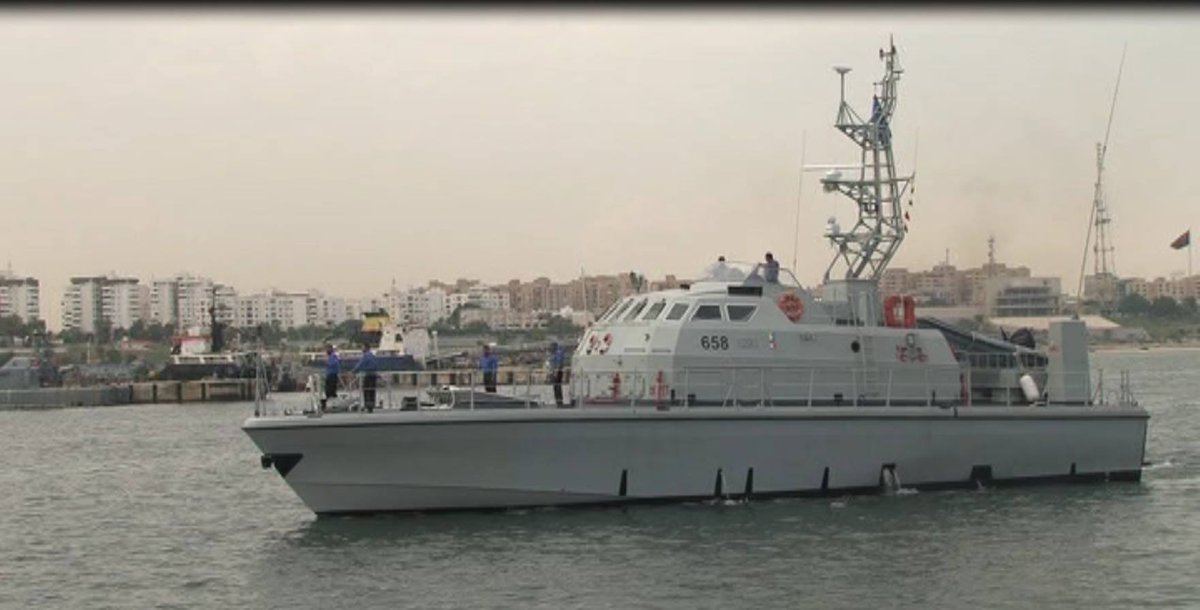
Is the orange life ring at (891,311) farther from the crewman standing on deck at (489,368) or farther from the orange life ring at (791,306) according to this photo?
the crewman standing on deck at (489,368)

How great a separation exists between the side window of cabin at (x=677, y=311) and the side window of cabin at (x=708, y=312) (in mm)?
201

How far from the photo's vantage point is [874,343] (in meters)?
24.7

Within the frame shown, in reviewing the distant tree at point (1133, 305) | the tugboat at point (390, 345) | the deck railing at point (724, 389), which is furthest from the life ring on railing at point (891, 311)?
the distant tree at point (1133, 305)

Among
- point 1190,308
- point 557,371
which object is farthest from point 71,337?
point 557,371

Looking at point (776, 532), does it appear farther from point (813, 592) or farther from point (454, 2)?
point (454, 2)

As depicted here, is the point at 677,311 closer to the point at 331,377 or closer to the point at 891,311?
the point at 891,311

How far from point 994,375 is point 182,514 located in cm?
1428

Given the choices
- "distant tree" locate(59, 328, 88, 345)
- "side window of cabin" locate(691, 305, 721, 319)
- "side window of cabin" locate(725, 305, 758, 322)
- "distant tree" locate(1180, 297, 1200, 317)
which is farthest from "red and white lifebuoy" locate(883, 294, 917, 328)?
"distant tree" locate(59, 328, 88, 345)

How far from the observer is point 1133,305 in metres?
123

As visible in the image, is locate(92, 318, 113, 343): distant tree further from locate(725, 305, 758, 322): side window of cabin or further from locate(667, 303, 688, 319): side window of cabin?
locate(725, 305, 758, 322): side window of cabin

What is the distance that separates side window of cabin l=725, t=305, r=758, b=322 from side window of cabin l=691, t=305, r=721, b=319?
18cm

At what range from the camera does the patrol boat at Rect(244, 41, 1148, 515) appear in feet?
69.2

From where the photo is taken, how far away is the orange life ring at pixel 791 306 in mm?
24203

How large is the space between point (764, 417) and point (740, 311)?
217cm
